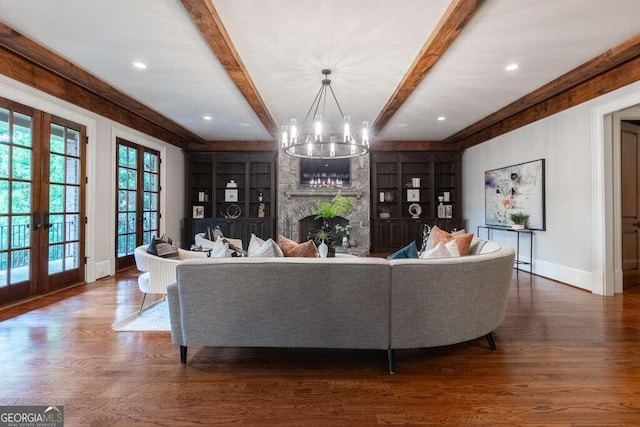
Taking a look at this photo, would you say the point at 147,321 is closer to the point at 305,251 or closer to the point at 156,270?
the point at 156,270

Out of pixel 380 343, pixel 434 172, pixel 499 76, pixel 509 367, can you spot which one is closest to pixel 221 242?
pixel 380 343

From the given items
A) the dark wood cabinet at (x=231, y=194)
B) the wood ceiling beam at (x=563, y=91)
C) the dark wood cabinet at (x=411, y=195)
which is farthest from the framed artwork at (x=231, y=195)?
the wood ceiling beam at (x=563, y=91)

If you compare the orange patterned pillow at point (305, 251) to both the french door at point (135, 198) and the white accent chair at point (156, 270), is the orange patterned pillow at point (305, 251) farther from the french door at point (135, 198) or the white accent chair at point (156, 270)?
the french door at point (135, 198)

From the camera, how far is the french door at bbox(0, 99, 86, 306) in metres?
3.54

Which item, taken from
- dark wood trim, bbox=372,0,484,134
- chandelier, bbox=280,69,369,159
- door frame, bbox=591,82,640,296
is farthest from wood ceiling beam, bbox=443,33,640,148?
chandelier, bbox=280,69,369,159

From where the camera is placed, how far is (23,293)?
3.76m

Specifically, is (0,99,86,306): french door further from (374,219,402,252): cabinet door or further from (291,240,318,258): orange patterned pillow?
(374,219,402,252): cabinet door

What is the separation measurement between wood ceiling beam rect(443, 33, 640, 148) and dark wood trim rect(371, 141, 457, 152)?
1.07 m

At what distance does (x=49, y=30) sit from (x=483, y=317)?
4.48m

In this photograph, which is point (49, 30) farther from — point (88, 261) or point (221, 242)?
point (88, 261)

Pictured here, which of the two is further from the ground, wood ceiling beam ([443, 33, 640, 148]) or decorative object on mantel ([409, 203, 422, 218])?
wood ceiling beam ([443, 33, 640, 148])

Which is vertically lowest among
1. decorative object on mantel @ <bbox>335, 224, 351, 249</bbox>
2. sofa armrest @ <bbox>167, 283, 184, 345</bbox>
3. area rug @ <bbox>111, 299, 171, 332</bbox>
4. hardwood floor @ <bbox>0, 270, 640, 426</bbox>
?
hardwood floor @ <bbox>0, 270, 640, 426</bbox>

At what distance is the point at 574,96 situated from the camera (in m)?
4.25

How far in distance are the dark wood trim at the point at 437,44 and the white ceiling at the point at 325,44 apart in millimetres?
77
